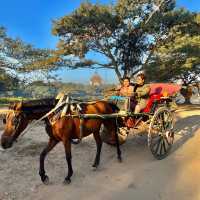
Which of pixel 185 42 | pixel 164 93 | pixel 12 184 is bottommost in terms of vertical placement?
pixel 12 184

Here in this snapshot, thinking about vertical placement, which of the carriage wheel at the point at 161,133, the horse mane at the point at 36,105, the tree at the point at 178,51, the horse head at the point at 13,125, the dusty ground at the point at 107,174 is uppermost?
the tree at the point at 178,51

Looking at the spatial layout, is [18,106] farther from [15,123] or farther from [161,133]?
[161,133]

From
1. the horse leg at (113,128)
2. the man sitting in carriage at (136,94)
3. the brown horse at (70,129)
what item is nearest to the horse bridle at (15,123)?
the brown horse at (70,129)

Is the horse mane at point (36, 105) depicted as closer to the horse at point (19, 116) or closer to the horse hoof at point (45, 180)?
the horse at point (19, 116)

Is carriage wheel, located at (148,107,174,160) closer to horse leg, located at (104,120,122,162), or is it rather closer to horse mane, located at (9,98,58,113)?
horse leg, located at (104,120,122,162)

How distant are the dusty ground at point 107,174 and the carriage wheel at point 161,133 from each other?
246mm

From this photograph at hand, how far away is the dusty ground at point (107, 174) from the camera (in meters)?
7.22

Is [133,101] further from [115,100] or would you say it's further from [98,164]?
[98,164]

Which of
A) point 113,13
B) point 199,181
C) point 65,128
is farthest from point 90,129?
point 113,13

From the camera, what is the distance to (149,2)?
27.0 m

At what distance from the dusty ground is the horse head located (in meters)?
1.11

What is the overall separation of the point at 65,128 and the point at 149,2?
2129 cm

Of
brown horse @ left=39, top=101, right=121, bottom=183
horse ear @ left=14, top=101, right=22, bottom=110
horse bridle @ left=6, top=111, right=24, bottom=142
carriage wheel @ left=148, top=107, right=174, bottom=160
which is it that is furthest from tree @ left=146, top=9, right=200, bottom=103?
horse bridle @ left=6, top=111, right=24, bottom=142

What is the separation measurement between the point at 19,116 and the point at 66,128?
1137mm
